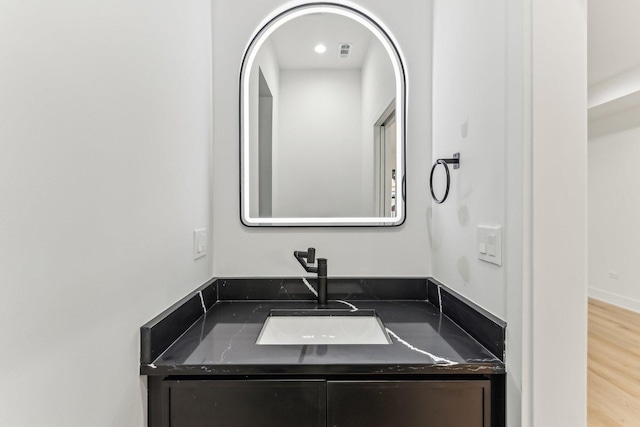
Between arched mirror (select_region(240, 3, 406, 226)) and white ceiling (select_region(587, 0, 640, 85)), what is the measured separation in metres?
1.97

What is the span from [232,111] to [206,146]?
0.22 meters

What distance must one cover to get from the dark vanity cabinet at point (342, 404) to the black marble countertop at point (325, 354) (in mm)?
42

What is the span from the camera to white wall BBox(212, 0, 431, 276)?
1.51 m

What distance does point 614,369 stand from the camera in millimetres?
2406

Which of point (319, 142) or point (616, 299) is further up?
point (319, 142)

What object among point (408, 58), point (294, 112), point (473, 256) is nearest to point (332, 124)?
point (294, 112)

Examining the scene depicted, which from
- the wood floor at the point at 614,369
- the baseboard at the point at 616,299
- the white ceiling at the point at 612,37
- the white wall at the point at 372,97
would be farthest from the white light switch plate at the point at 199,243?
the baseboard at the point at 616,299

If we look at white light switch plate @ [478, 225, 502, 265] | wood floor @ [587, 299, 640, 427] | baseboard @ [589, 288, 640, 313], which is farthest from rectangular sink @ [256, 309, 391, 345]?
baseboard @ [589, 288, 640, 313]

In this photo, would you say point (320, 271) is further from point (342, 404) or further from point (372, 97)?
point (372, 97)

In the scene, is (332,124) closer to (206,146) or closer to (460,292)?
(206,146)

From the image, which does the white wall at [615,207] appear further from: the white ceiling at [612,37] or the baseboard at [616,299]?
the white ceiling at [612,37]

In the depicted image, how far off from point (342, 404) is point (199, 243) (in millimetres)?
783

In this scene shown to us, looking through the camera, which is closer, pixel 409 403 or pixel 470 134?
pixel 409 403

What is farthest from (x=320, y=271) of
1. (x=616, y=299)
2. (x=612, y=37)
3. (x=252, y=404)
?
(x=616, y=299)
